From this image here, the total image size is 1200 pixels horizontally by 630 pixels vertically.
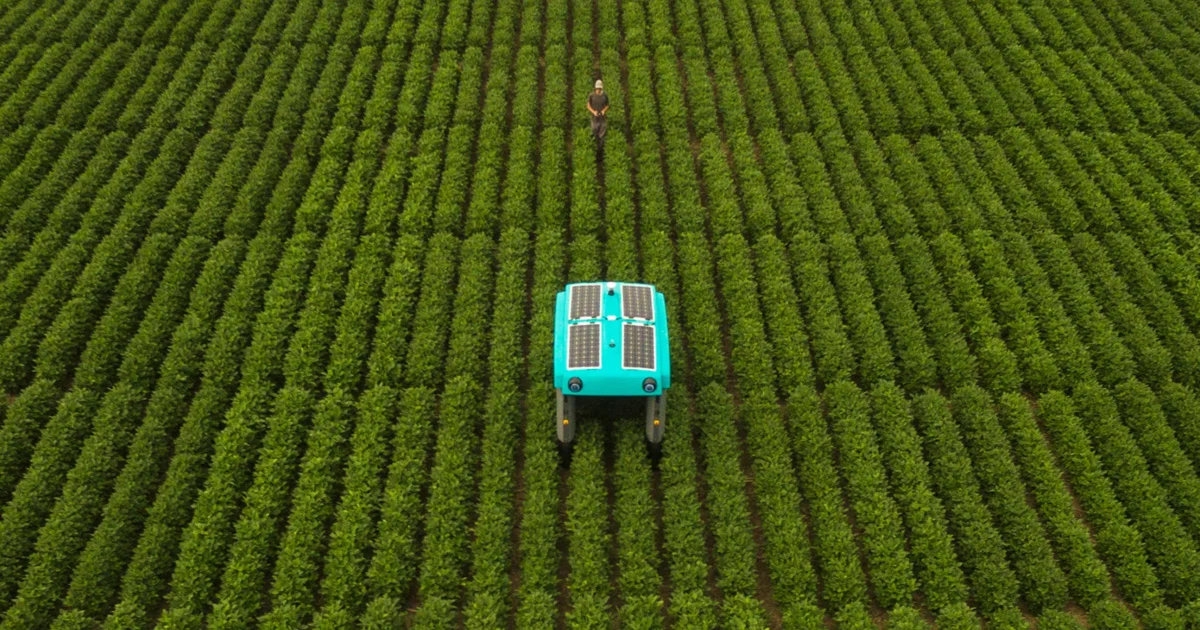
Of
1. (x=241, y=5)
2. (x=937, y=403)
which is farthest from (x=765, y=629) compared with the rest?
(x=241, y=5)

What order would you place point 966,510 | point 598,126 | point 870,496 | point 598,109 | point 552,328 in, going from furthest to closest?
point 598,126 < point 598,109 < point 552,328 < point 870,496 < point 966,510

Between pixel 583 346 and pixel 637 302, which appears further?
pixel 637 302

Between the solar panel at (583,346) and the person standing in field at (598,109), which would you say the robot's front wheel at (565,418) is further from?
the person standing in field at (598,109)

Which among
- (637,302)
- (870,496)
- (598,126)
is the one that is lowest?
(870,496)

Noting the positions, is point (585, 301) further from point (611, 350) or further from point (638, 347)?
point (638, 347)

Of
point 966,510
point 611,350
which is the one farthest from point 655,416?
point 966,510

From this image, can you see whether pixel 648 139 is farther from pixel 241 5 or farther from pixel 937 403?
pixel 241 5

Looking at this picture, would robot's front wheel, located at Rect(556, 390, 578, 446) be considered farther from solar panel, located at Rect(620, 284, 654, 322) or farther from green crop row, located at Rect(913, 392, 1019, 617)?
green crop row, located at Rect(913, 392, 1019, 617)
